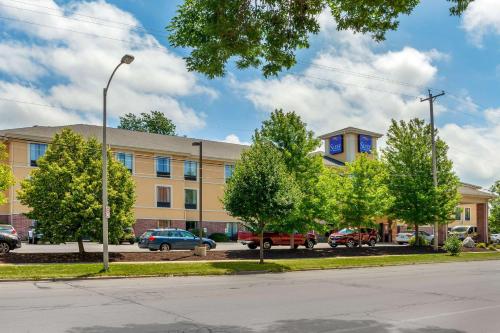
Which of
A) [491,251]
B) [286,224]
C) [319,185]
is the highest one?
[319,185]

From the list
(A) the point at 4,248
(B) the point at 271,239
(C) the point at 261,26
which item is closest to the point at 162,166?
(B) the point at 271,239

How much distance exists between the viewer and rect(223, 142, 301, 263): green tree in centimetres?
2512

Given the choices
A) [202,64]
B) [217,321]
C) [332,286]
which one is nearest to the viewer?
[202,64]

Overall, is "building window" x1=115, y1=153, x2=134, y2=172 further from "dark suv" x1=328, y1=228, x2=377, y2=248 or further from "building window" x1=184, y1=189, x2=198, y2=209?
"dark suv" x1=328, y1=228, x2=377, y2=248

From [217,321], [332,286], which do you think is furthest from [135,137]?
[217,321]

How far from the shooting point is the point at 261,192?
25.2 meters

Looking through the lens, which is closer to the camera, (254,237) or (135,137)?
(254,237)

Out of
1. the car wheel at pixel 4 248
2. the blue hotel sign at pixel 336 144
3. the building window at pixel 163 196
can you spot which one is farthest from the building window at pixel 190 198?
the car wheel at pixel 4 248

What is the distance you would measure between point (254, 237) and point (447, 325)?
2516 cm

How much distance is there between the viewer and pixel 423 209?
39125 mm

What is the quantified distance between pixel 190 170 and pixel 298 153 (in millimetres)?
23576

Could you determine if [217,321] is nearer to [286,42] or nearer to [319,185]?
[286,42]

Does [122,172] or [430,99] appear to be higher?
[430,99]

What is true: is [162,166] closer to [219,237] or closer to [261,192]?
[219,237]
